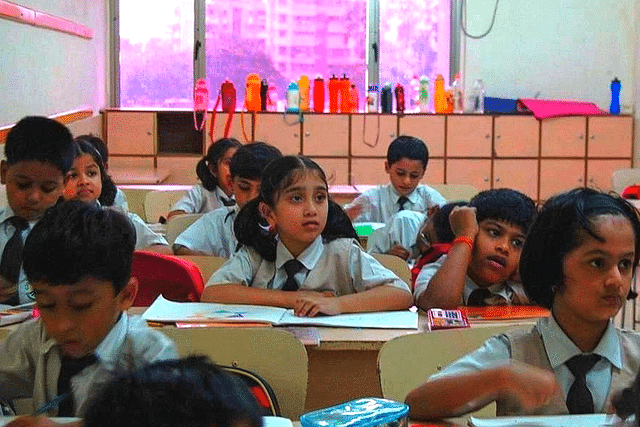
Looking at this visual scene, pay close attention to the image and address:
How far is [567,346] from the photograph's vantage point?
187 centimetres

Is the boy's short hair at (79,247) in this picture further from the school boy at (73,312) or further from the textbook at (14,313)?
the textbook at (14,313)

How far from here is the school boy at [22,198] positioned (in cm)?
292

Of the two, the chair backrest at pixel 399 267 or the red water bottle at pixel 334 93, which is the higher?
the red water bottle at pixel 334 93

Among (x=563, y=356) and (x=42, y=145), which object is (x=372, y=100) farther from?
(x=563, y=356)

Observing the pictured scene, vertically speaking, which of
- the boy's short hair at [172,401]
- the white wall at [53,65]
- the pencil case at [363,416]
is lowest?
the pencil case at [363,416]

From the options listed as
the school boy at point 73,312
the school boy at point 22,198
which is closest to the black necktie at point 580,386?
the school boy at point 73,312

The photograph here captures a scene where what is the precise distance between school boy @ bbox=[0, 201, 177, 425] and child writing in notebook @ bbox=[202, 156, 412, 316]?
1044 millimetres

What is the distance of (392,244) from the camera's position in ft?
14.4

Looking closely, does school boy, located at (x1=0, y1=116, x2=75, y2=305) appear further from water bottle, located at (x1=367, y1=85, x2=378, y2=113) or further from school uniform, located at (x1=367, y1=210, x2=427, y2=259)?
water bottle, located at (x1=367, y1=85, x2=378, y2=113)

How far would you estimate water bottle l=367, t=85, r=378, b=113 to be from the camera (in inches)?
311

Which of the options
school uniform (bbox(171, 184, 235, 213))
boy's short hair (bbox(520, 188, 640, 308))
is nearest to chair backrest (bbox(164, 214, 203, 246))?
school uniform (bbox(171, 184, 235, 213))

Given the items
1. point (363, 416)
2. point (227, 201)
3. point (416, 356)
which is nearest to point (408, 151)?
point (227, 201)

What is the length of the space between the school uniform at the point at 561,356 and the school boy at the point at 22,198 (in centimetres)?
150

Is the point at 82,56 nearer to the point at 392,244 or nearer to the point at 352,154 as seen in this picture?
the point at 352,154
